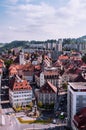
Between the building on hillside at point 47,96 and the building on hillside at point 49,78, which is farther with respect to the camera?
the building on hillside at point 49,78

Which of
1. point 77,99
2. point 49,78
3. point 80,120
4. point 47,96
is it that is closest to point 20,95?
point 47,96

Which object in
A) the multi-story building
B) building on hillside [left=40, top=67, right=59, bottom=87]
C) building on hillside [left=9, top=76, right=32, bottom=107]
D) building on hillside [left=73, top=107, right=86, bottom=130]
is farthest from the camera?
building on hillside [left=40, top=67, right=59, bottom=87]

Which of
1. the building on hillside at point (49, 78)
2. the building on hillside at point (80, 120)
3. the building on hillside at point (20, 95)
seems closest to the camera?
the building on hillside at point (80, 120)

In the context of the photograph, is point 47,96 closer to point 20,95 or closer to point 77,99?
point 20,95

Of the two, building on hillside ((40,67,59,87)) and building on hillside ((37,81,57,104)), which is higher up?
building on hillside ((40,67,59,87))

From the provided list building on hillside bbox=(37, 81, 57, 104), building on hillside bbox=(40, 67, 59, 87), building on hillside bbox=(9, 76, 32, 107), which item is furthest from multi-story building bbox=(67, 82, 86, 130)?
building on hillside bbox=(40, 67, 59, 87)

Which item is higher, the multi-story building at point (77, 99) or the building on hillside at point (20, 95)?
the multi-story building at point (77, 99)

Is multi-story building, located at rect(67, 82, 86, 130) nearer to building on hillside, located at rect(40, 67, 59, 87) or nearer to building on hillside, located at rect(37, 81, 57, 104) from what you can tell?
building on hillside, located at rect(37, 81, 57, 104)

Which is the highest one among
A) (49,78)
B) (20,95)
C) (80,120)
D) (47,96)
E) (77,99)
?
(77,99)

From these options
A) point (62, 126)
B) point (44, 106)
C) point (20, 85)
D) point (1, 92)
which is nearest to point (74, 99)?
point (62, 126)

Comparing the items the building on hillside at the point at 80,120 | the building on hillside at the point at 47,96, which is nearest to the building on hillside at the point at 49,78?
the building on hillside at the point at 47,96

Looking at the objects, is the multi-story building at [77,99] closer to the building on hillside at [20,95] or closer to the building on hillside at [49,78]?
the building on hillside at [20,95]

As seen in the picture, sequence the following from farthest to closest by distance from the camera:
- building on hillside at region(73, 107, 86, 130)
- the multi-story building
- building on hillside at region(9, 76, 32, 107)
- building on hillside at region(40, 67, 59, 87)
A: building on hillside at region(40, 67, 59, 87) < building on hillside at region(9, 76, 32, 107) < the multi-story building < building on hillside at region(73, 107, 86, 130)
